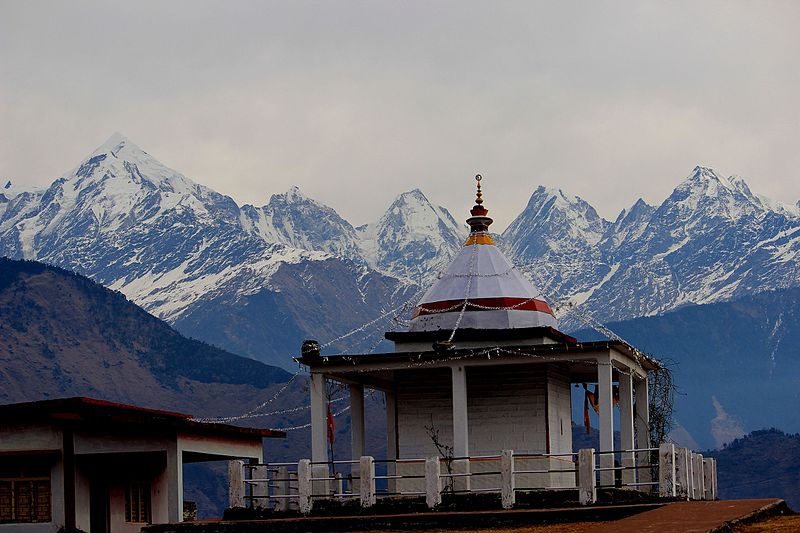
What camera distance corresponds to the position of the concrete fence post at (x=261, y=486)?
41188 mm

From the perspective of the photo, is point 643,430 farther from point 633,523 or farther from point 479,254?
point 633,523

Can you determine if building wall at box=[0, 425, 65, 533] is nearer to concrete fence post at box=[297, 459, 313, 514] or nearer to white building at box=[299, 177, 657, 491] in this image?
concrete fence post at box=[297, 459, 313, 514]

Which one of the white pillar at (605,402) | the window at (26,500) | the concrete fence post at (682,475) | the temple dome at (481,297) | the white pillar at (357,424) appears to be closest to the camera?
the concrete fence post at (682,475)

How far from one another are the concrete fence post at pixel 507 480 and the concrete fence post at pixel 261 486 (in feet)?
20.9

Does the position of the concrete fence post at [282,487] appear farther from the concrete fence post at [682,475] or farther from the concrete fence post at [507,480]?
the concrete fence post at [682,475]

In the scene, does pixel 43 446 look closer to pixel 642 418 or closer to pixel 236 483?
pixel 236 483

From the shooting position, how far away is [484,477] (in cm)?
4188

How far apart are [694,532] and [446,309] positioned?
63.5 ft

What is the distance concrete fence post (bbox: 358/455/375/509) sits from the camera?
38688mm

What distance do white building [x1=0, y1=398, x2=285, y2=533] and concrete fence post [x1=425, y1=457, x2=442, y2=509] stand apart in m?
7.00

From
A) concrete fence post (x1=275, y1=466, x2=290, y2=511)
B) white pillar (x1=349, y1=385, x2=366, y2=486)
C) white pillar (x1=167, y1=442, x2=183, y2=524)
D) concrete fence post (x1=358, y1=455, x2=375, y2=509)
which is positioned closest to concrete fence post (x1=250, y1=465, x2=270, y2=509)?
concrete fence post (x1=275, y1=466, x2=290, y2=511)

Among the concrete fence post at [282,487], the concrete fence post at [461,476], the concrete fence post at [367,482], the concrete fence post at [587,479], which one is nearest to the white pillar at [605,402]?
the concrete fence post at [461,476]

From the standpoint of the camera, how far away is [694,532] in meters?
26.6


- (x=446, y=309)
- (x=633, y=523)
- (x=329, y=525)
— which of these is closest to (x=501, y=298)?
(x=446, y=309)
